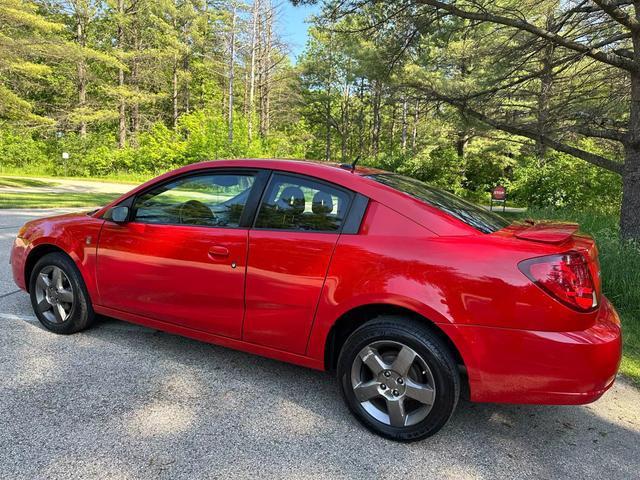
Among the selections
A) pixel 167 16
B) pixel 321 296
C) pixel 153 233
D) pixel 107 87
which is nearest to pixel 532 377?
pixel 321 296

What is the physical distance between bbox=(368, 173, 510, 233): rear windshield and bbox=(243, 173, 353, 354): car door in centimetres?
41

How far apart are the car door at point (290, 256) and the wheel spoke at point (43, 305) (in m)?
2.00

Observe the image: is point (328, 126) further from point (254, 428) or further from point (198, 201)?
point (254, 428)

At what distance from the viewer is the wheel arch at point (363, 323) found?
2439 millimetres

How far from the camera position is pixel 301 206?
9.38 ft

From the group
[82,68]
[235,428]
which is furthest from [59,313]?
[82,68]

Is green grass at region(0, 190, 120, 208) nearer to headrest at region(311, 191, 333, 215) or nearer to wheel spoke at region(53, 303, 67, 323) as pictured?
wheel spoke at region(53, 303, 67, 323)

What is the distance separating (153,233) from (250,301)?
0.96m

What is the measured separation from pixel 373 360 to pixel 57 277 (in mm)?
2765

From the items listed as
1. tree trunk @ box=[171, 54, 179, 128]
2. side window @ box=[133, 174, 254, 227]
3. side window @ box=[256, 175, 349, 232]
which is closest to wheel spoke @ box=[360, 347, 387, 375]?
side window @ box=[256, 175, 349, 232]

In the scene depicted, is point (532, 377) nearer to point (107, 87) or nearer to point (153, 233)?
point (153, 233)

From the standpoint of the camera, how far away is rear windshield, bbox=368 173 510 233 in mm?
2695

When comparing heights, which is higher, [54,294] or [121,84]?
[121,84]

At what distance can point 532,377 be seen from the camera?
2.27 metres
